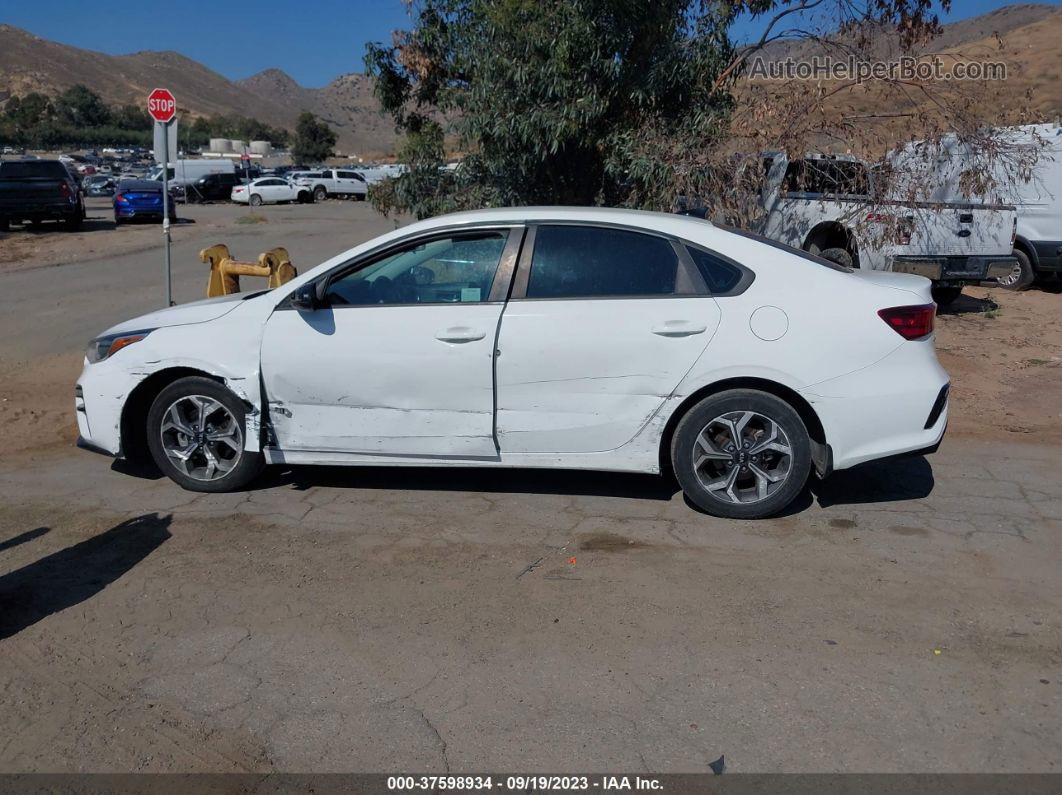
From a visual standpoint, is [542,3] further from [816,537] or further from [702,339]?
[816,537]

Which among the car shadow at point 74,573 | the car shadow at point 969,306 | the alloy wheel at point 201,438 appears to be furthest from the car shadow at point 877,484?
the car shadow at point 969,306

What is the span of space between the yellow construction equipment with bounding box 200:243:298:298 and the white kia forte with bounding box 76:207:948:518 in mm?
2483

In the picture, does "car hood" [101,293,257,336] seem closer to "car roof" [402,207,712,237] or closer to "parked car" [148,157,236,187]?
"car roof" [402,207,712,237]

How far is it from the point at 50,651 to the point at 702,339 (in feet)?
11.1

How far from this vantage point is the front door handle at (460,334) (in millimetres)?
5332

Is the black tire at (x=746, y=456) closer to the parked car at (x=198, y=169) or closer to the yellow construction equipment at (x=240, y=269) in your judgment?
the yellow construction equipment at (x=240, y=269)

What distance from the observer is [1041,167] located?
13531 mm

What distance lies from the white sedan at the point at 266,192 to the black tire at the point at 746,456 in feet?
133

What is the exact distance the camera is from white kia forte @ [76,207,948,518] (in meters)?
5.21

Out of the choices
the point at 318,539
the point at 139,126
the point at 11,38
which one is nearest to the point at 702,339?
the point at 318,539

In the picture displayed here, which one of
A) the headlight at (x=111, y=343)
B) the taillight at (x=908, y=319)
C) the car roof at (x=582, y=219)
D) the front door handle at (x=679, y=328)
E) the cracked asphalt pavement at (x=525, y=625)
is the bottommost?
the cracked asphalt pavement at (x=525, y=625)

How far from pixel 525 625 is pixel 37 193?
24163 mm

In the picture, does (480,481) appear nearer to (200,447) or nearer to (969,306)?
(200,447)

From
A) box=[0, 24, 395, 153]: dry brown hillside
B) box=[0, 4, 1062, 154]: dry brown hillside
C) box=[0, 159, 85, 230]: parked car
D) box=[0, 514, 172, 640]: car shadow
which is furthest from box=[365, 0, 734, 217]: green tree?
box=[0, 24, 395, 153]: dry brown hillside
